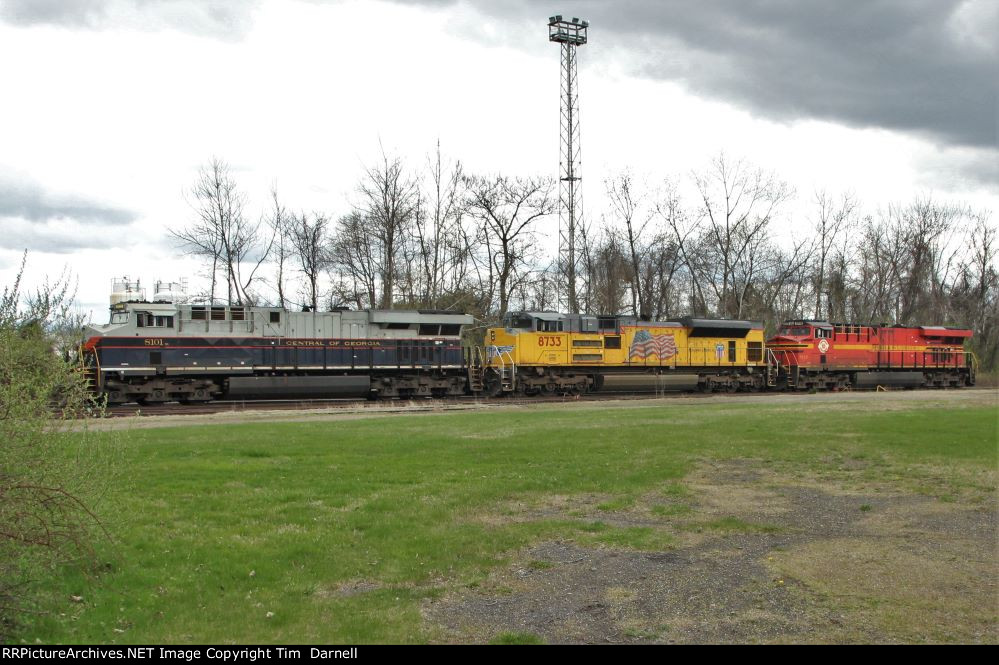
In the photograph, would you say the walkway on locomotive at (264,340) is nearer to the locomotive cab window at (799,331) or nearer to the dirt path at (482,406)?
the dirt path at (482,406)

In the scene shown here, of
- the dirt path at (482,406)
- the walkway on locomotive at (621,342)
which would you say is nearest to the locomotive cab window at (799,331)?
the walkway on locomotive at (621,342)

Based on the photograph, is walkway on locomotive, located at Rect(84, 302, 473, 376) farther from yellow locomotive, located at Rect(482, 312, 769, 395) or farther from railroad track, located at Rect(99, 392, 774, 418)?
yellow locomotive, located at Rect(482, 312, 769, 395)

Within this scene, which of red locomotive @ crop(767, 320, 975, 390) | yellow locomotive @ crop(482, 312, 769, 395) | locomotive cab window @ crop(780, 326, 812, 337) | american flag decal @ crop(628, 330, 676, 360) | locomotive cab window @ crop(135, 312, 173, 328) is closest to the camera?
locomotive cab window @ crop(135, 312, 173, 328)

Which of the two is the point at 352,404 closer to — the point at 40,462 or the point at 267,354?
the point at 267,354

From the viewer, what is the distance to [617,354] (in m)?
33.5

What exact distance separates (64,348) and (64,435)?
86 centimetres

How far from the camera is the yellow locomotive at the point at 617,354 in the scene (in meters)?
31.7

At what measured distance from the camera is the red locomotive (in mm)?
37781

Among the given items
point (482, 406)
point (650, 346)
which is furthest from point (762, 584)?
point (650, 346)

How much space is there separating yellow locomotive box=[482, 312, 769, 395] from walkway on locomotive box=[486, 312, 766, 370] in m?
0.04

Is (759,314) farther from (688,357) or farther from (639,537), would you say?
(639,537)

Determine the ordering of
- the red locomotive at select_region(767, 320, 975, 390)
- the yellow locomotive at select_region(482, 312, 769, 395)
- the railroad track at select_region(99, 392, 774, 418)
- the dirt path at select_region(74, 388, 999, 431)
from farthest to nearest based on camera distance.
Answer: the red locomotive at select_region(767, 320, 975, 390), the yellow locomotive at select_region(482, 312, 769, 395), the railroad track at select_region(99, 392, 774, 418), the dirt path at select_region(74, 388, 999, 431)

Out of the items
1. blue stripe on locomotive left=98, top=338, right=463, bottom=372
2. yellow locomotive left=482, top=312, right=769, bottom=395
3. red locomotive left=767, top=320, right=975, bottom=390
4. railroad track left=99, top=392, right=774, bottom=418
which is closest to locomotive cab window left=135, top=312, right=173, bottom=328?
blue stripe on locomotive left=98, top=338, right=463, bottom=372

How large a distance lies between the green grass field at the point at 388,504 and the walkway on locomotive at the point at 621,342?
1203 cm
